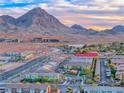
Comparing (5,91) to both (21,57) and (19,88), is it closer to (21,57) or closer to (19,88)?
(19,88)

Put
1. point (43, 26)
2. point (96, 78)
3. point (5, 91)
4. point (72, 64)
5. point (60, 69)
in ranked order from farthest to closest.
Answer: point (43, 26)
point (72, 64)
point (60, 69)
point (96, 78)
point (5, 91)

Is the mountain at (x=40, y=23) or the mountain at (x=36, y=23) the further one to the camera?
the mountain at (x=40, y=23)

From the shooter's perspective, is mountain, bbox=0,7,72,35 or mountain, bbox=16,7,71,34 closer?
mountain, bbox=0,7,72,35

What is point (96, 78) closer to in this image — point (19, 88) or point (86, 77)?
point (86, 77)

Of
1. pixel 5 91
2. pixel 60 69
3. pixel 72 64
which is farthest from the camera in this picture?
pixel 72 64

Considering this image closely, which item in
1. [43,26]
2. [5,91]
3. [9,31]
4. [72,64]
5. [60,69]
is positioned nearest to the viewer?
[5,91]

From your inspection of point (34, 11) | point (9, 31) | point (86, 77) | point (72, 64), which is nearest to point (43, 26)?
point (34, 11)

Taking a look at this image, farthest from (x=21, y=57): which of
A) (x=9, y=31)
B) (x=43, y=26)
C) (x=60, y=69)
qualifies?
(x=43, y=26)

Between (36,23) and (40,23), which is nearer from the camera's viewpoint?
(36,23)

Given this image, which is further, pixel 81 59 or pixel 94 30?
pixel 94 30
